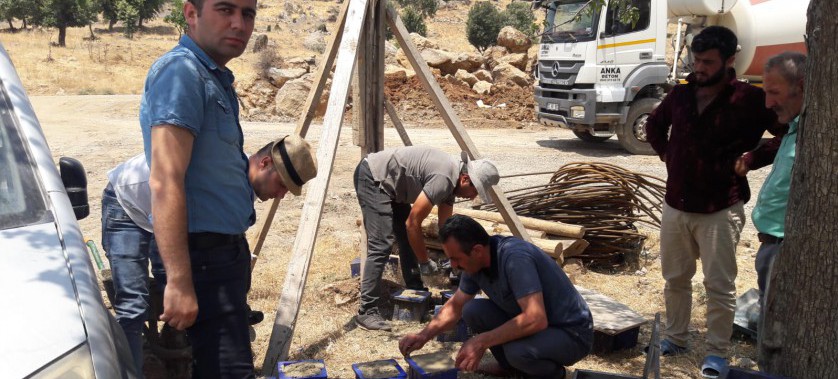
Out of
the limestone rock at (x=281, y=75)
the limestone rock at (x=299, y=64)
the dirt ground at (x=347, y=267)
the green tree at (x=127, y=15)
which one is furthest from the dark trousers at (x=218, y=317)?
the green tree at (x=127, y=15)

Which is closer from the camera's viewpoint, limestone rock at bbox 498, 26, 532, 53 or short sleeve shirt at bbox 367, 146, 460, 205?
short sleeve shirt at bbox 367, 146, 460, 205

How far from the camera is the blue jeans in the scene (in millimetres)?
3158

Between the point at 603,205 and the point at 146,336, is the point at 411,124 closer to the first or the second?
the point at 603,205

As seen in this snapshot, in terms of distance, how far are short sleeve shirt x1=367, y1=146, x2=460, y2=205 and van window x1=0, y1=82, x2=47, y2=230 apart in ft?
7.92

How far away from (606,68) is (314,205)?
8.88m

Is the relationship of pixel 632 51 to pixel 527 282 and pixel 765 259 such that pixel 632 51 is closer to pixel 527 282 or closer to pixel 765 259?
pixel 765 259

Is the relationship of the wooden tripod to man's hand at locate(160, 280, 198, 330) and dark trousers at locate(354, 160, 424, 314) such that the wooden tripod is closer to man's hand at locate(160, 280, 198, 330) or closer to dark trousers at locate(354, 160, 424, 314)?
dark trousers at locate(354, 160, 424, 314)

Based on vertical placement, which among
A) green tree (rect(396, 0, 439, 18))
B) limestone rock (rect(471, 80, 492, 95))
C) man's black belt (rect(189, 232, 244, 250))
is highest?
green tree (rect(396, 0, 439, 18))

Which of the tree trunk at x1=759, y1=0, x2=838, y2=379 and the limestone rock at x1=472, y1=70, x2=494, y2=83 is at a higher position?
the limestone rock at x1=472, y1=70, x2=494, y2=83

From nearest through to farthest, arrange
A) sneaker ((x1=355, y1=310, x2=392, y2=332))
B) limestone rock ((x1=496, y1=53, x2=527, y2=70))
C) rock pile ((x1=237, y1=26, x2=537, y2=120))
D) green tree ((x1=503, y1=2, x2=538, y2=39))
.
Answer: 1. sneaker ((x1=355, y1=310, x2=392, y2=332))
2. rock pile ((x1=237, y1=26, x2=537, y2=120))
3. limestone rock ((x1=496, y1=53, x2=527, y2=70))
4. green tree ((x1=503, y1=2, x2=538, y2=39))

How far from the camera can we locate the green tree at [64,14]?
35.4 metres

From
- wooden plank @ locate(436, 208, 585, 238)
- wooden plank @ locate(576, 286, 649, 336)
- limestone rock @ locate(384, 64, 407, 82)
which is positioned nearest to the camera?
wooden plank @ locate(576, 286, 649, 336)

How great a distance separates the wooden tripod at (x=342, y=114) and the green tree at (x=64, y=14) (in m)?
33.8

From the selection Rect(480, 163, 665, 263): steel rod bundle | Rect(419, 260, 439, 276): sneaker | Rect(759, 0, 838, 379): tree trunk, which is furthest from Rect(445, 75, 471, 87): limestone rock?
Rect(759, 0, 838, 379): tree trunk
